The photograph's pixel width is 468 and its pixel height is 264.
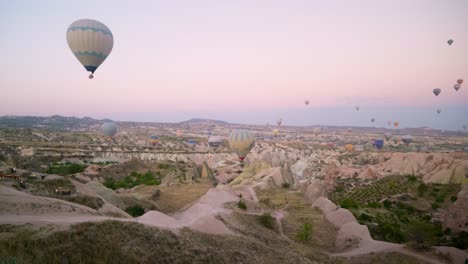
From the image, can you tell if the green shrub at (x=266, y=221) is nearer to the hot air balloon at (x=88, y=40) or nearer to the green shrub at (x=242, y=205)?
the green shrub at (x=242, y=205)

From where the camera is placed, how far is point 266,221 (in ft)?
70.2

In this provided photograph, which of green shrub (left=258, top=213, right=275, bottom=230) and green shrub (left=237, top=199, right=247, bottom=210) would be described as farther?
green shrub (left=237, top=199, right=247, bottom=210)

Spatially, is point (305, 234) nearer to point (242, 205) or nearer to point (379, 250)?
point (379, 250)

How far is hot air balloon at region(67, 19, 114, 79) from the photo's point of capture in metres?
25.0

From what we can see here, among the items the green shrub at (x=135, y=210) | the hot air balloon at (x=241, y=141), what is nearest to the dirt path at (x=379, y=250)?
the green shrub at (x=135, y=210)

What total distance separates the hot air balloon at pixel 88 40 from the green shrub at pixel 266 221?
1730cm

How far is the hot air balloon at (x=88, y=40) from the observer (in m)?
25.0

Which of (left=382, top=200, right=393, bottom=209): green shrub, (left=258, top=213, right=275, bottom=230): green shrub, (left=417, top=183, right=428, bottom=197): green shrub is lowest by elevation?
(left=382, top=200, right=393, bottom=209): green shrub

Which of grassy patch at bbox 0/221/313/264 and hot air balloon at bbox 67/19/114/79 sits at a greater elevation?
hot air balloon at bbox 67/19/114/79

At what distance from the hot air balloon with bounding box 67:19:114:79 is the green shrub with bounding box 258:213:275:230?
17.3 m

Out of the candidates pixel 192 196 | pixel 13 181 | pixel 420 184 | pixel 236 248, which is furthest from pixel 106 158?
pixel 236 248

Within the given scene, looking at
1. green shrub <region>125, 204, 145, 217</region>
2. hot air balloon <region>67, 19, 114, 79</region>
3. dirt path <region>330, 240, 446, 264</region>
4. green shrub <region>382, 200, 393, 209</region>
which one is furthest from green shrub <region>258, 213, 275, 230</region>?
green shrub <region>382, 200, 393, 209</region>

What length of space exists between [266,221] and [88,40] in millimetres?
18524

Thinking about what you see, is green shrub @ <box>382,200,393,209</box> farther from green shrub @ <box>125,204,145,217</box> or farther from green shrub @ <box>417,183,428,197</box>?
Answer: green shrub @ <box>125,204,145,217</box>
